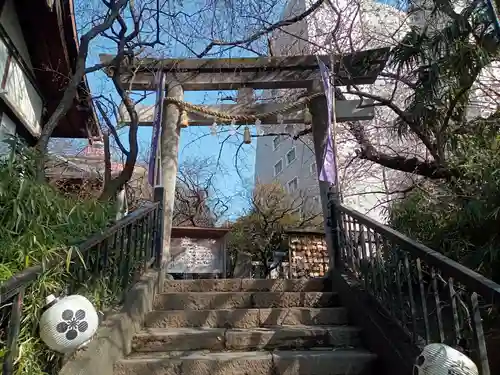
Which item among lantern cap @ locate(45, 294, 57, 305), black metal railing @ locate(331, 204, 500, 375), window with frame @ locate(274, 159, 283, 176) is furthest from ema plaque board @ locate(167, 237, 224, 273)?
window with frame @ locate(274, 159, 283, 176)

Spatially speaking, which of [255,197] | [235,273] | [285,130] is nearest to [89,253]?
[285,130]

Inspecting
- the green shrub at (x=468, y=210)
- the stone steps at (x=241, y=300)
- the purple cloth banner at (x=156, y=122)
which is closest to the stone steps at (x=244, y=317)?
the stone steps at (x=241, y=300)

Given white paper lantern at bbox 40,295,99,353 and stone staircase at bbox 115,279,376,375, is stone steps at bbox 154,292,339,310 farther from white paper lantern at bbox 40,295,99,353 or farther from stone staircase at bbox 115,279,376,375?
white paper lantern at bbox 40,295,99,353

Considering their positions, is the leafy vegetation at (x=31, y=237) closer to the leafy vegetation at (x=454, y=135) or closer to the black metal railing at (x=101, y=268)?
the black metal railing at (x=101, y=268)

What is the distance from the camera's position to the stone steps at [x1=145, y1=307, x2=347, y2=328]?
363 cm

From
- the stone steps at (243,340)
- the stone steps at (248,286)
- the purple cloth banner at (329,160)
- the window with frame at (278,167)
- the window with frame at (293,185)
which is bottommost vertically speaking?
the stone steps at (243,340)

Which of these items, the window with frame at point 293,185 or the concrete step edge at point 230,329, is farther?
the window with frame at point 293,185

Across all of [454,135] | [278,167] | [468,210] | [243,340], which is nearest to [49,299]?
[243,340]

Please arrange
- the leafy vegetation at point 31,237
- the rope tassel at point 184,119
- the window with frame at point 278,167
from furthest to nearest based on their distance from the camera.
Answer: the window with frame at point 278,167 → the rope tassel at point 184,119 → the leafy vegetation at point 31,237

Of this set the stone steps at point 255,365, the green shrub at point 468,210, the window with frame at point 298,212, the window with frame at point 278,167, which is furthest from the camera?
the window with frame at point 278,167

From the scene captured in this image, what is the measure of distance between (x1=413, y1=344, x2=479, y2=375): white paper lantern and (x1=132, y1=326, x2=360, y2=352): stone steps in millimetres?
1283

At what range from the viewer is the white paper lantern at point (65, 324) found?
2100mm

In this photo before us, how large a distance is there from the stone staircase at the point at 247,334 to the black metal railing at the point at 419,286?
1.38 feet

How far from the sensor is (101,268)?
120 inches
